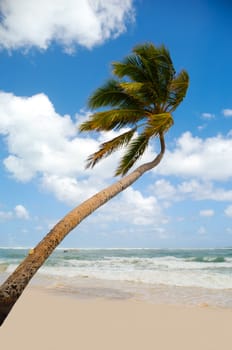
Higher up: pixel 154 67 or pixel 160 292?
pixel 154 67

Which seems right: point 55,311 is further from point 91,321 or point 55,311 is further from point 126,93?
point 126,93

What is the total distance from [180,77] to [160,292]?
318 inches

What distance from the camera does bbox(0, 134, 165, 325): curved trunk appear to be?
201 inches

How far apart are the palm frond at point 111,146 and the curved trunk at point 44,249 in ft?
4.17

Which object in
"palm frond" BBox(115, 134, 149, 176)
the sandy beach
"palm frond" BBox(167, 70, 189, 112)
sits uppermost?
"palm frond" BBox(167, 70, 189, 112)

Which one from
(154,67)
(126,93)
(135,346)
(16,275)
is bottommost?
(135,346)

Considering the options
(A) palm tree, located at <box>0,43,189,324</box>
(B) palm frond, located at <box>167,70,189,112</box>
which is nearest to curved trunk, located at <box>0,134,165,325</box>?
(A) palm tree, located at <box>0,43,189,324</box>

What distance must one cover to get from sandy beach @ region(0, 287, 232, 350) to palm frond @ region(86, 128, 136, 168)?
4032 millimetres

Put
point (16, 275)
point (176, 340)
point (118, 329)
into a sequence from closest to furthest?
point (16, 275)
point (176, 340)
point (118, 329)

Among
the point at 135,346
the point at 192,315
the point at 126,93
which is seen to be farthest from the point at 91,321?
the point at 126,93

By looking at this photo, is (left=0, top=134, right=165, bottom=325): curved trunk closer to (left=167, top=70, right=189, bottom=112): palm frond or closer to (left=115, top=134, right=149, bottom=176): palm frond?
(left=115, top=134, right=149, bottom=176): palm frond

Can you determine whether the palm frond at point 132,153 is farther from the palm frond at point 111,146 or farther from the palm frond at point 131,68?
the palm frond at point 131,68

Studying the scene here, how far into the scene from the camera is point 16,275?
17.4ft

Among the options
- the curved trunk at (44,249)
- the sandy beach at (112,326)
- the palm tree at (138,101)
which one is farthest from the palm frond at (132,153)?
the sandy beach at (112,326)
